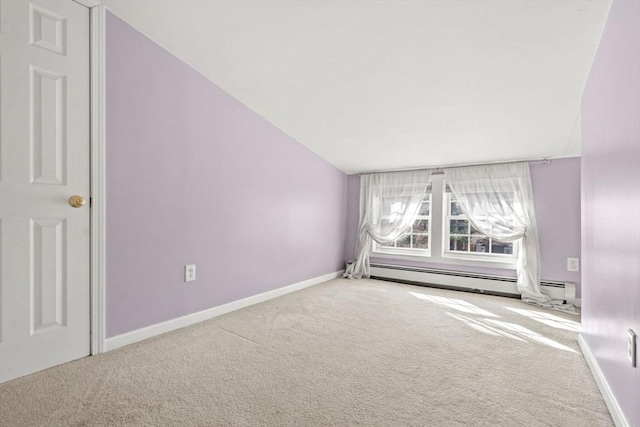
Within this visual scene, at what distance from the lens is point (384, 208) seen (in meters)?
4.58

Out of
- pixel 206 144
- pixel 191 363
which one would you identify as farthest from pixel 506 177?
pixel 191 363

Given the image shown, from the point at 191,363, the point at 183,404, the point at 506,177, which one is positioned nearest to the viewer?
the point at 183,404

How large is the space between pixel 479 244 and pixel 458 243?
26 centimetres

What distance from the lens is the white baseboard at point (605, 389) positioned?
1.29m

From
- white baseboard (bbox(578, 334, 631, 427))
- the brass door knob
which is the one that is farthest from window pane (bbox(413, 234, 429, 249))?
the brass door knob

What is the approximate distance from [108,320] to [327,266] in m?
2.89

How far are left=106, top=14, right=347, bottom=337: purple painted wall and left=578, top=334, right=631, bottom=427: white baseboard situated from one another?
2683 mm

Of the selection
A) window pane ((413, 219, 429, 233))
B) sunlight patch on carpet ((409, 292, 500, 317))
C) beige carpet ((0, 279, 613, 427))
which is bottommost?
sunlight patch on carpet ((409, 292, 500, 317))

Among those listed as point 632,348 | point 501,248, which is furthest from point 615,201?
point 501,248

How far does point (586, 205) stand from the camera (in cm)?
202

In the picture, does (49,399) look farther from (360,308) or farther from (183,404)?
(360,308)

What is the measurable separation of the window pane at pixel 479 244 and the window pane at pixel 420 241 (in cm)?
58

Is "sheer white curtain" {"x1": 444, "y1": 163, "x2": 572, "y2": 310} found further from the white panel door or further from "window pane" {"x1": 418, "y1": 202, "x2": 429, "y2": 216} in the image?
the white panel door

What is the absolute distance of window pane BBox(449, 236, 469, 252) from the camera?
404cm
